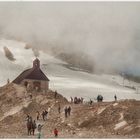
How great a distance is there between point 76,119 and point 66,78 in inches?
3167

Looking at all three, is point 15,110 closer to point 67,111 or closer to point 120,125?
point 67,111

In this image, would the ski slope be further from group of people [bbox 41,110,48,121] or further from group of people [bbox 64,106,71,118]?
group of people [bbox 64,106,71,118]

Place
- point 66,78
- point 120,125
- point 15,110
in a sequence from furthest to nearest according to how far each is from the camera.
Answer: point 66,78 < point 15,110 < point 120,125

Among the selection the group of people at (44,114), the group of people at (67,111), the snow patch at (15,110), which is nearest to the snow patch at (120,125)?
the group of people at (67,111)

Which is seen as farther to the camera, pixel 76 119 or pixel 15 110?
pixel 15 110

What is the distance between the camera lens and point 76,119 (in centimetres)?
4428

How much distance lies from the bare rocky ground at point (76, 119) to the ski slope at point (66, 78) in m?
37.2

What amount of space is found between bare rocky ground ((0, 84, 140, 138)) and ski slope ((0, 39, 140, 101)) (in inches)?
1465

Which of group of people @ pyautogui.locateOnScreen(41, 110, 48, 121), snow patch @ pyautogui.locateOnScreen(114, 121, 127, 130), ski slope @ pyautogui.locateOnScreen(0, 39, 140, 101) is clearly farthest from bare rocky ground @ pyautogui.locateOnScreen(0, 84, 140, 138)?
ski slope @ pyautogui.locateOnScreen(0, 39, 140, 101)

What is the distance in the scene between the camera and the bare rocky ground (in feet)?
127

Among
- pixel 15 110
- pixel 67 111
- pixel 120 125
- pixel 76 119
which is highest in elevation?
pixel 15 110

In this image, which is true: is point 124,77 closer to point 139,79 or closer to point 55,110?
point 139,79

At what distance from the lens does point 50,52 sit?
178m

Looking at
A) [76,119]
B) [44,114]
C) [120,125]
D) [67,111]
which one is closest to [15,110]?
[44,114]
